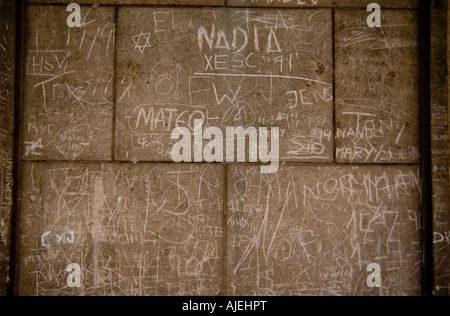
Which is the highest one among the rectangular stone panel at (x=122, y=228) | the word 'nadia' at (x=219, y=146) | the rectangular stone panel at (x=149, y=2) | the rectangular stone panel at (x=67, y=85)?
the rectangular stone panel at (x=149, y=2)

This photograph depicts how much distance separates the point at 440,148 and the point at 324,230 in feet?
5.58

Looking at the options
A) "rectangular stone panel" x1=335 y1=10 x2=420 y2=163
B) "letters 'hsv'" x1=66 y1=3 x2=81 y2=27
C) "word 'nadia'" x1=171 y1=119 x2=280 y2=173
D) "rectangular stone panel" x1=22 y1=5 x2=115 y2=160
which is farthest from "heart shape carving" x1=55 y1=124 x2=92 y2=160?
"rectangular stone panel" x1=335 y1=10 x2=420 y2=163

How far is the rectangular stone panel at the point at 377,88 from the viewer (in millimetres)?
3992

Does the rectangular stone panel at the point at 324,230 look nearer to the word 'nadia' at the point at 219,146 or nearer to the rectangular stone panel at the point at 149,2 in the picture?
the word 'nadia' at the point at 219,146

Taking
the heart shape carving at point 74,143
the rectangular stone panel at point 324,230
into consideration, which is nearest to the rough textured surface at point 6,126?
the heart shape carving at point 74,143

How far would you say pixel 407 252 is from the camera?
397 centimetres

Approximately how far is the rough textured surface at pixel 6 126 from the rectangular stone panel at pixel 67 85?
0.16m

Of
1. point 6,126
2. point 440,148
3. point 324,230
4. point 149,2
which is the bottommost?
point 324,230

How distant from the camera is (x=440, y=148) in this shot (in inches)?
153

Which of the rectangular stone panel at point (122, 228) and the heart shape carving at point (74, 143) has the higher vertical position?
the heart shape carving at point (74, 143)

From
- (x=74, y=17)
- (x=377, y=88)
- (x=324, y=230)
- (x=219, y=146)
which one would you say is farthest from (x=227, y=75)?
(x=324, y=230)

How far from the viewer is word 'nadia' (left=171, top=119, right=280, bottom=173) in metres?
3.94

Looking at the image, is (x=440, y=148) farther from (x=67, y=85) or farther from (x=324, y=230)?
(x=67, y=85)

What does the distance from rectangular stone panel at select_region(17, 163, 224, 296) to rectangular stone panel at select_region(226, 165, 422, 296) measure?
1.12 feet
